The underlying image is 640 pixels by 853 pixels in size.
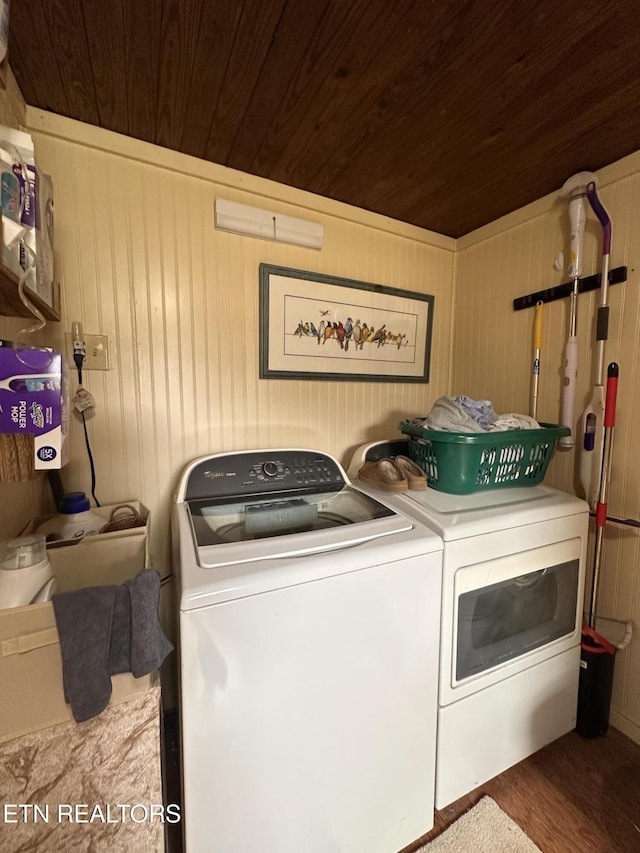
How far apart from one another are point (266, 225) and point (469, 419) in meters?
1.06

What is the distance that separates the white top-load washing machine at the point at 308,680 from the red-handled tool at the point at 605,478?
29.0 inches

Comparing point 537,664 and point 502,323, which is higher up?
point 502,323

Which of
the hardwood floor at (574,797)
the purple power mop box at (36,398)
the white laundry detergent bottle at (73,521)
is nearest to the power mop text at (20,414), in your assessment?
the purple power mop box at (36,398)

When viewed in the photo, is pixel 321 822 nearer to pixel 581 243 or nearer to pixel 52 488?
pixel 52 488

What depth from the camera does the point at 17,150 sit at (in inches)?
Answer: 25.3

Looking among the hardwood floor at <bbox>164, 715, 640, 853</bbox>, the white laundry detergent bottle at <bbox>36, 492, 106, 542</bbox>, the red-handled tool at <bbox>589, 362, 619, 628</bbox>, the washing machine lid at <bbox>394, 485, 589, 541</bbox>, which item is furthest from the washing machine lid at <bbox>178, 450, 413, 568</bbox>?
the hardwood floor at <bbox>164, 715, 640, 853</bbox>

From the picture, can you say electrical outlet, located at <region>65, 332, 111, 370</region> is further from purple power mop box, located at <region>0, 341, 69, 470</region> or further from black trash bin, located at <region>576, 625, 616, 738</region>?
black trash bin, located at <region>576, 625, 616, 738</region>

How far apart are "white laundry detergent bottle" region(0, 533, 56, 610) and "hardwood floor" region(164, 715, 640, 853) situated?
905mm

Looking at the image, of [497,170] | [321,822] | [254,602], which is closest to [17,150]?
[254,602]

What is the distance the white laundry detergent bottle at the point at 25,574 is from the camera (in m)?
0.62

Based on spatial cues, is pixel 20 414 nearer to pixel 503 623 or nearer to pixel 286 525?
pixel 286 525

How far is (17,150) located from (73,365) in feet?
1.97

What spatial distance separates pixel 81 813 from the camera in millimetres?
627

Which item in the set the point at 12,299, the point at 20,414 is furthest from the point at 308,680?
the point at 12,299
